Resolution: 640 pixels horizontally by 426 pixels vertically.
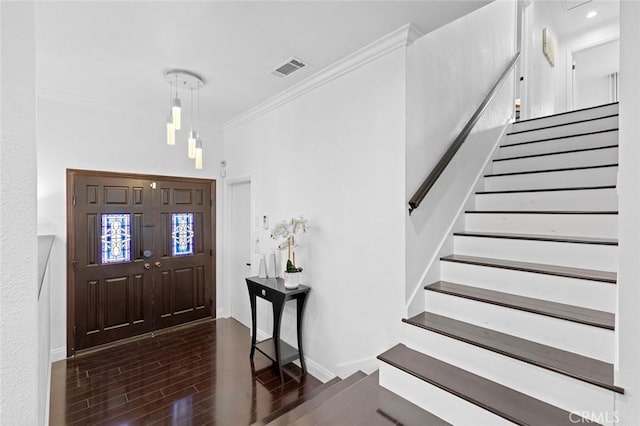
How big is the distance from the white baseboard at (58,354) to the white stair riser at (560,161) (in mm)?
5132

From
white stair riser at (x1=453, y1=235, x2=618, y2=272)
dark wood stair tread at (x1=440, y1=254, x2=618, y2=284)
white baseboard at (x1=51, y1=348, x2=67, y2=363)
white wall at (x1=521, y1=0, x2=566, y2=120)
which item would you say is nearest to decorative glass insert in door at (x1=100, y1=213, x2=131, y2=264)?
white baseboard at (x1=51, y1=348, x2=67, y2=363)

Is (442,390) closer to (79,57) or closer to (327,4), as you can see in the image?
(327,4)

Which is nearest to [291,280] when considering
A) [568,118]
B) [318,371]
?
[318,371]

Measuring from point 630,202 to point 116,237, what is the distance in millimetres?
4463

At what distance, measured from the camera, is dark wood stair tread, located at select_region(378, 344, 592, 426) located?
55.2 inches

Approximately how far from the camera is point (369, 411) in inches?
67.1

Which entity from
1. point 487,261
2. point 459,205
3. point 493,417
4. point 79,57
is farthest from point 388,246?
point 79,57

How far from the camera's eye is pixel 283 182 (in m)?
3.40

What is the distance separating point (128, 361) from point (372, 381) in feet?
9.06

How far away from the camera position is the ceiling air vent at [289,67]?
261 cm

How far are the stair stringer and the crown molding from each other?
3.51 ft

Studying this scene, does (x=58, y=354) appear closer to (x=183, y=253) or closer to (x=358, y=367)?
(x=183, y=253)

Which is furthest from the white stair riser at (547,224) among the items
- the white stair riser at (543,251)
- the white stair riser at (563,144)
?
the white stair riser at (563,144)

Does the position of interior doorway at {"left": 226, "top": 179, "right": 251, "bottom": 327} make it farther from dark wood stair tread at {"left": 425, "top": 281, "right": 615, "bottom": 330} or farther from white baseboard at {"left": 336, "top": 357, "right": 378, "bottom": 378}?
dark wood stair tread at {"left": 425, "top": 281, "right": 615, "bottom": 330}
